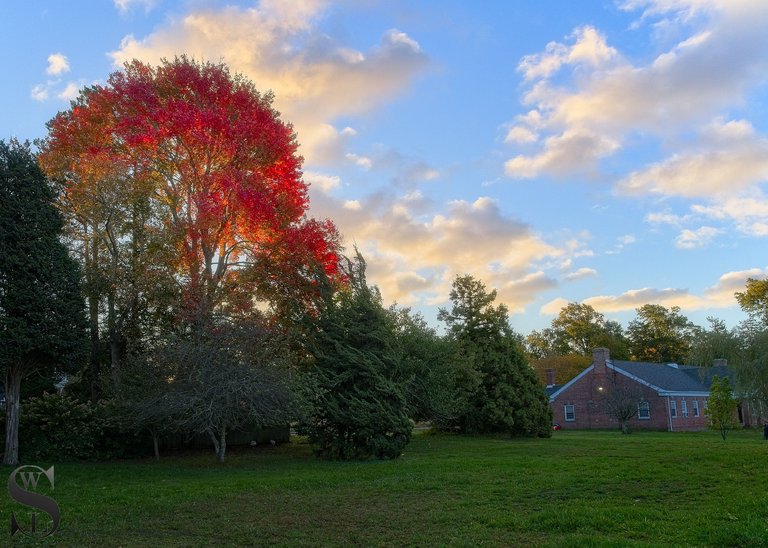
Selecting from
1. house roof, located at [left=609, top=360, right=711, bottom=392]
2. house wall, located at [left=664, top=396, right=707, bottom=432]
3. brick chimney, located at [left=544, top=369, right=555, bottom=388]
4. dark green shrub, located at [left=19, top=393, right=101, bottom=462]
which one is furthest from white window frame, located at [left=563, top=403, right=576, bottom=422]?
dark green shrub, located at [left=19, top=393, right=101, bottom=462]

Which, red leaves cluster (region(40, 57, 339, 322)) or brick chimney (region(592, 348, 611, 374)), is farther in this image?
brick chimney (region(592, 348, 611, 374))

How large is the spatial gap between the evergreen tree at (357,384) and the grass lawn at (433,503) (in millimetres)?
2689

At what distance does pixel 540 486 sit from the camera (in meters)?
12.8

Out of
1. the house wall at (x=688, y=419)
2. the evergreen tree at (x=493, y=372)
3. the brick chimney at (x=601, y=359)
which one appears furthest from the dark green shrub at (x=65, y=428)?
the house wall at (x=688, y=419)


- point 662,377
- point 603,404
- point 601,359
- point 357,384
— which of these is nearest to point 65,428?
point 357,384

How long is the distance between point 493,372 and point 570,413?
20219mm

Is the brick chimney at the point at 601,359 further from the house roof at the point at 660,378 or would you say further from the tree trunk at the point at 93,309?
the tree trunk at the point at 93,309

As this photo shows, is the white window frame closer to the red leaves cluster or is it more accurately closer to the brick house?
the brick house

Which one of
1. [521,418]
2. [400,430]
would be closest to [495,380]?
[521,418]

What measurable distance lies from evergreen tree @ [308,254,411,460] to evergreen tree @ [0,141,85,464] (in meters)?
8.14

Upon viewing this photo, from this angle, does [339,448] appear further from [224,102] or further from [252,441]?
[224,102]

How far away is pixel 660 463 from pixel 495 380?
58.2 feet

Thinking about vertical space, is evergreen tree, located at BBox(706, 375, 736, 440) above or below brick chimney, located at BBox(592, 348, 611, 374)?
below

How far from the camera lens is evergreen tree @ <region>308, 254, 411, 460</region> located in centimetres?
2119
